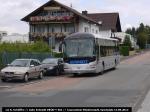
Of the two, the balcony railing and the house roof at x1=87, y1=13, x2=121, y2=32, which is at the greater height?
the house roof at x1=87, y1=13, x2=121, y2=32

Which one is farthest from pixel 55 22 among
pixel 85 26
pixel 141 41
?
pixel 141 41

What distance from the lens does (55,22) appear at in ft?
275

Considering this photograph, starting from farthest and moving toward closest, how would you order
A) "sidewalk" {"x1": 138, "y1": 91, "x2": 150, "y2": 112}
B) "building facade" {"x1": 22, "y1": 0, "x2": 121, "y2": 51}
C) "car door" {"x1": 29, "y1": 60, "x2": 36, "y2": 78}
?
"building facade" {"x1": 22, "y1": 0, "x2": 121, "y2": 51}
"car door" {"x1": 29, "y1": 60, "x2": 36, "y2": 78}
"sidewalk" {"x1": 138, "y1": 91, "x2": 150, "y2": 112}

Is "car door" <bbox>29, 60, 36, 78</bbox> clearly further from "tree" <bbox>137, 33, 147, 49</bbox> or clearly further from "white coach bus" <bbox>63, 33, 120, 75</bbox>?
"tree" <bbox>137, 33, 147, 49</bbox>

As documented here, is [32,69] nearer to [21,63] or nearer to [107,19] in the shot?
[21,63]

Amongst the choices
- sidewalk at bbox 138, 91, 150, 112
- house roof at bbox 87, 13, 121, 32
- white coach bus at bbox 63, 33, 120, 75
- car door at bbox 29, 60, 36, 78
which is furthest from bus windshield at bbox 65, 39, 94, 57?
house roof at bbox 87, 13, 121, 32

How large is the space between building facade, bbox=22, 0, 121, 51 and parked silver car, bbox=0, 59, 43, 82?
51327 millimetres

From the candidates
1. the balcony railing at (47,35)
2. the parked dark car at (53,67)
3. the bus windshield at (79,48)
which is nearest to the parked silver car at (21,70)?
the bus windshield at (79,48)

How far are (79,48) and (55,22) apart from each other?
50546 millimetres

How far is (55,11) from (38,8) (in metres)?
3.04

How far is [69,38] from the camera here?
3434cm

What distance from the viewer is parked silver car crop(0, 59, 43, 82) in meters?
28.2

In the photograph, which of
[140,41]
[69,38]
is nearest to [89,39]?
[69,38]

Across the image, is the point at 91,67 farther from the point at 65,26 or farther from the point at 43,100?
the point at 65,26
